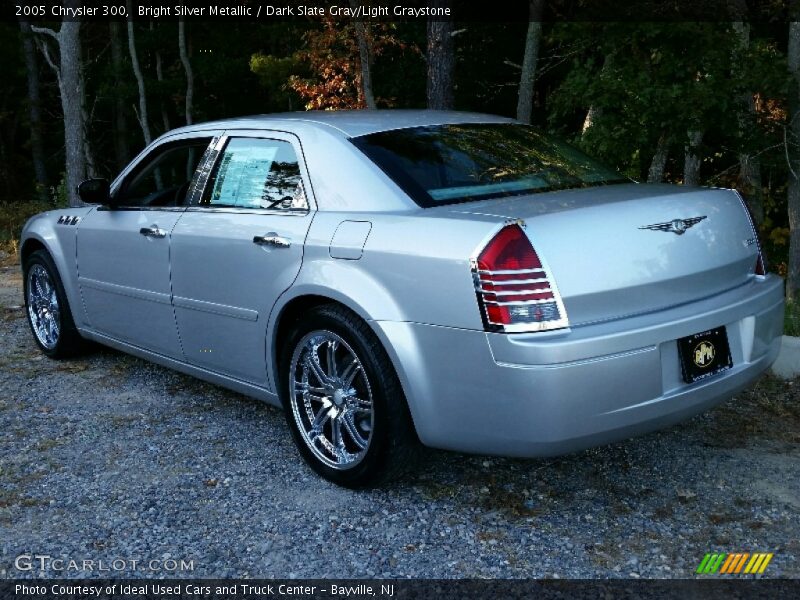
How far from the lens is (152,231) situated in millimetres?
4727

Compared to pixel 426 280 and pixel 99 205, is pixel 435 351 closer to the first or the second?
pixel 426 280

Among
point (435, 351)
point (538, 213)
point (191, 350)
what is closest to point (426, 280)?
point (435, 351)

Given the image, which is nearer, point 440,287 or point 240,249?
point 440,287

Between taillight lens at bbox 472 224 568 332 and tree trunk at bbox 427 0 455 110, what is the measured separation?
875 centimetres

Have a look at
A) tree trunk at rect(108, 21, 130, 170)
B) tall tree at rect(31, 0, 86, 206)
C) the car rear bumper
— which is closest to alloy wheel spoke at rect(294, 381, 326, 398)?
the car rear bumper

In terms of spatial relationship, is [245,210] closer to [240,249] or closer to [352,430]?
[240,249]

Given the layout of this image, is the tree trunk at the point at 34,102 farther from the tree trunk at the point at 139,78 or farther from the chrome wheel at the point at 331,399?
the chrome wheel at the point at 331,399

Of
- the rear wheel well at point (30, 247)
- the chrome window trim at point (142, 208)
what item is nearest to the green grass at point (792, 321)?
the chrome window trim at point (142, 208)

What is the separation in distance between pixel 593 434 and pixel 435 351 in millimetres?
629

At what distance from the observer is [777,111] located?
1194 cm

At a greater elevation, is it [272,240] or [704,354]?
A: [272,240]

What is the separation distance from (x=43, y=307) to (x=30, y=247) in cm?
42

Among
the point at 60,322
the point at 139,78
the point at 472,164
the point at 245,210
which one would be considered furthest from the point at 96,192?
the point at 139,78
